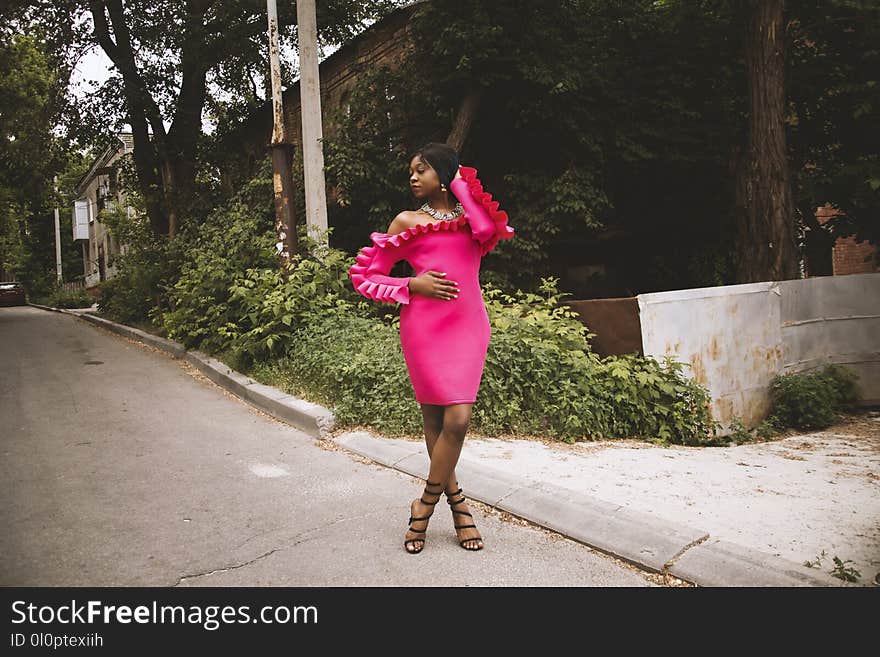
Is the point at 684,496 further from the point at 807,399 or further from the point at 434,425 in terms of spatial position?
the point at 807,399

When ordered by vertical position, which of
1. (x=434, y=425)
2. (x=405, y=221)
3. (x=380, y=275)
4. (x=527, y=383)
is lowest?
(x=527, y=383)

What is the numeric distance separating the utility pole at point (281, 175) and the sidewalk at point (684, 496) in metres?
2.62

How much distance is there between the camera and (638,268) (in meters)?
15.9

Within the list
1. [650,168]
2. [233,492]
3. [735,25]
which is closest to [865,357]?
[650,168]

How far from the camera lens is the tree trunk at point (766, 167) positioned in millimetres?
10109

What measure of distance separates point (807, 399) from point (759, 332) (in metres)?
1.04

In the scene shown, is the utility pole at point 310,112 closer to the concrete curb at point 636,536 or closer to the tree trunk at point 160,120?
the concrete curb at point 636,536

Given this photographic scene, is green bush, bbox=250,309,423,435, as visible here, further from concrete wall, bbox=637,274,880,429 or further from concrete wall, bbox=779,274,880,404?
concrete wall, bbox=779,274,880,404

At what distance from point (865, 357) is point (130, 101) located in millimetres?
16220

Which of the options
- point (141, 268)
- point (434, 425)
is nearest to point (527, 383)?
point (434, 425)

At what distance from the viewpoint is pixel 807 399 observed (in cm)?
848

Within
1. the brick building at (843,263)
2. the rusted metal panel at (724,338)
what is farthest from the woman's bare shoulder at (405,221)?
the brick building at (843,263)
